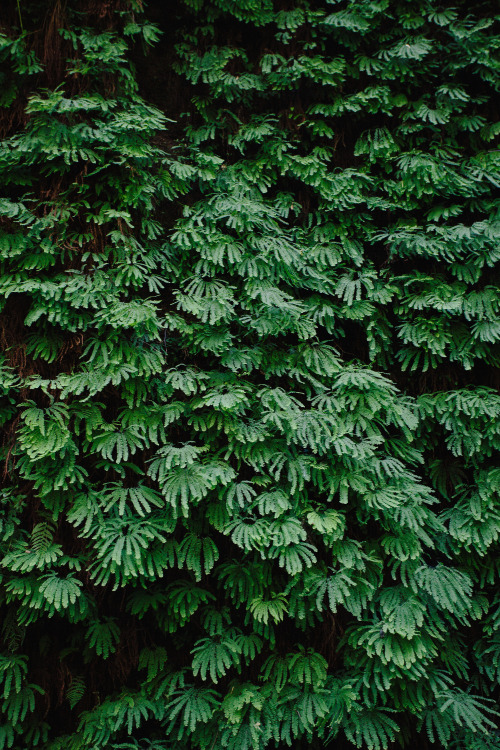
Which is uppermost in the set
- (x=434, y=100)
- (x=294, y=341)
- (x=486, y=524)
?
(x=434, y=100)

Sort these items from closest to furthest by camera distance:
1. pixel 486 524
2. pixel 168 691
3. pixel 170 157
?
1. pixel 168 691
2. pixel 486 524
3. pixel 170 157

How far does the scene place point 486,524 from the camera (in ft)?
10.7

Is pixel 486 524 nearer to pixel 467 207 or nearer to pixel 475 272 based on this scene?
pixel 475 272

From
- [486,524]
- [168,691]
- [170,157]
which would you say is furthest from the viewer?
A: [170,157]

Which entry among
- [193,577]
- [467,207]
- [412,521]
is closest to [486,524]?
[412,521]

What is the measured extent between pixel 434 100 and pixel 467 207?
0.89m

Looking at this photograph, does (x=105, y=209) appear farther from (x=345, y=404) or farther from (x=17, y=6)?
(x=345, y=404)

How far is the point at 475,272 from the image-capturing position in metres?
3.39

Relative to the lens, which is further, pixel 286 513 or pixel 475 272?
pixel 475 272

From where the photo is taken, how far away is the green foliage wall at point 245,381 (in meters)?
2.93

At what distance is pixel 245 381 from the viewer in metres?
3.18

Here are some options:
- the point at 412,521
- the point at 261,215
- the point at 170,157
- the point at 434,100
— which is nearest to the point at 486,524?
the point at 412,521

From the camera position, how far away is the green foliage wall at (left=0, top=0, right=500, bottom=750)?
2928 mm

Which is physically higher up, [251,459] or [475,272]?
[475,272]
